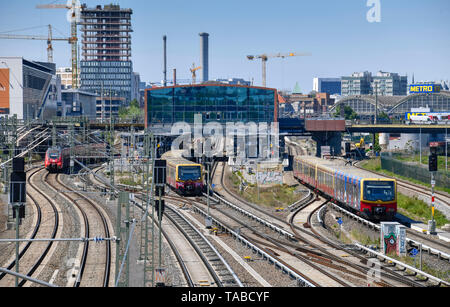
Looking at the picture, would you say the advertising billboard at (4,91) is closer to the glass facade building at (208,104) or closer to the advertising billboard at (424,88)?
the glass facade building at (208,104)

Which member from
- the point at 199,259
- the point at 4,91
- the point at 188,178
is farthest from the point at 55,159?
the point at 199,259

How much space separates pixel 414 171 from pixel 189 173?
23179 millimetres

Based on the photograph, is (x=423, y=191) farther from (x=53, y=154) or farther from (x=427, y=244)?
(x=53, y=154)

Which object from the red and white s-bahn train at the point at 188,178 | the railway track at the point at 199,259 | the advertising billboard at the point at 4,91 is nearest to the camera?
the railway track at the point at 199,259

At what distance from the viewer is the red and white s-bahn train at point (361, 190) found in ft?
106

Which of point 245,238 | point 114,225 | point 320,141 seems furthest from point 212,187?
point 320,141

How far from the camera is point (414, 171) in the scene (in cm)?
5341

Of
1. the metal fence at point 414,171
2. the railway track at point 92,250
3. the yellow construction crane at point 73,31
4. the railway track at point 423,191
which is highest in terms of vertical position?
the yellow construction crane at point 73,31

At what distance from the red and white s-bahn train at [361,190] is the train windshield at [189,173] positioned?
10.0 meters

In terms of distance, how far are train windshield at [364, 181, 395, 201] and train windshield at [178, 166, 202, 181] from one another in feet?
52.9

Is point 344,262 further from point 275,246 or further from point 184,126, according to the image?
point 184,126

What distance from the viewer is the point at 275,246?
27.7 m

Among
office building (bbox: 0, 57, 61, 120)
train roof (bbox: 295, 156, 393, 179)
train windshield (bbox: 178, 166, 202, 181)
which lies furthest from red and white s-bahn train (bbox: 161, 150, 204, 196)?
office building (bbox: 0, 57, 61, 120)

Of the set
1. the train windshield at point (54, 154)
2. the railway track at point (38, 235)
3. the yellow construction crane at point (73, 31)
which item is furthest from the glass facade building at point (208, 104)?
the yellow construction crane at point (73, 31)
